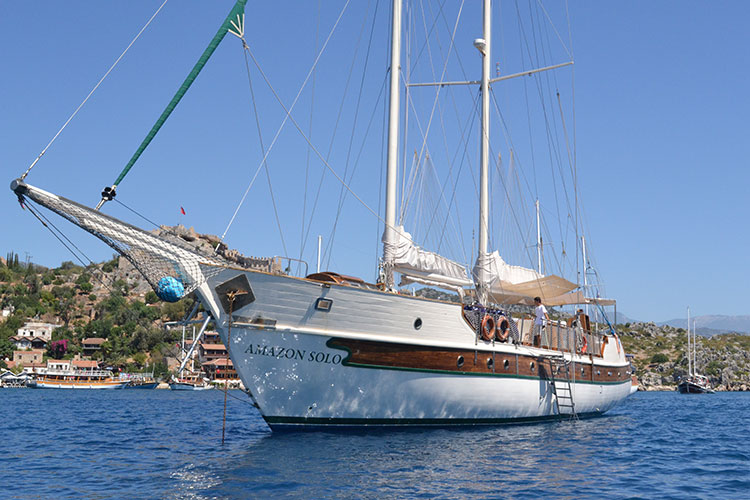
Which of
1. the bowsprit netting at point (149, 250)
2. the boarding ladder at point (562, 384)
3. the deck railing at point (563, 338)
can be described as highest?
the bowsprit netting at point (149, 250)

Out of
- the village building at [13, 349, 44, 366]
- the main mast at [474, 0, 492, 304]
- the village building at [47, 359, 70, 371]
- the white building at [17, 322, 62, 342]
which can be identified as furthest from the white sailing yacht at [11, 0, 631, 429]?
the white building at [17, 322, 62, 342]

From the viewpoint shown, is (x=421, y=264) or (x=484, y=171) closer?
(x=421, y=264)

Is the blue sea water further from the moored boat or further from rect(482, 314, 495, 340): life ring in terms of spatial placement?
the moored boat

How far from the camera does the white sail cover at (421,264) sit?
22.8 m

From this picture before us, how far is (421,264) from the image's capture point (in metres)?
23.5

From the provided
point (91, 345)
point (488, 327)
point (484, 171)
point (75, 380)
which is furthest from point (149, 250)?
point (91, 345)

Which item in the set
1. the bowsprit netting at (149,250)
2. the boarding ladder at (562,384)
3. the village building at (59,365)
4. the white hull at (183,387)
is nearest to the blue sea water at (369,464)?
the boarding ladder at (562,384)

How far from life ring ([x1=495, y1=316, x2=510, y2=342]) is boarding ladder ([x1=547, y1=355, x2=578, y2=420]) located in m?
2.88

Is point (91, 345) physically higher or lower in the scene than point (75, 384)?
higher

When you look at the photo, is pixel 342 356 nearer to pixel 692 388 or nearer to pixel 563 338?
pixel 563 338

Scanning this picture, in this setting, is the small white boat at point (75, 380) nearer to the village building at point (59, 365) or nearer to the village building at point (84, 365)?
the village building at point (84, 365)

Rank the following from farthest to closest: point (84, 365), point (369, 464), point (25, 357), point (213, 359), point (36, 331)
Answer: point (36, 331)
point (213, 359)
point (25, 357)
point (84, 365)
point (369, 464)

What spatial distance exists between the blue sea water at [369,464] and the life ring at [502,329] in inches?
121

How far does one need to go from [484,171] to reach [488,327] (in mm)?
8389
